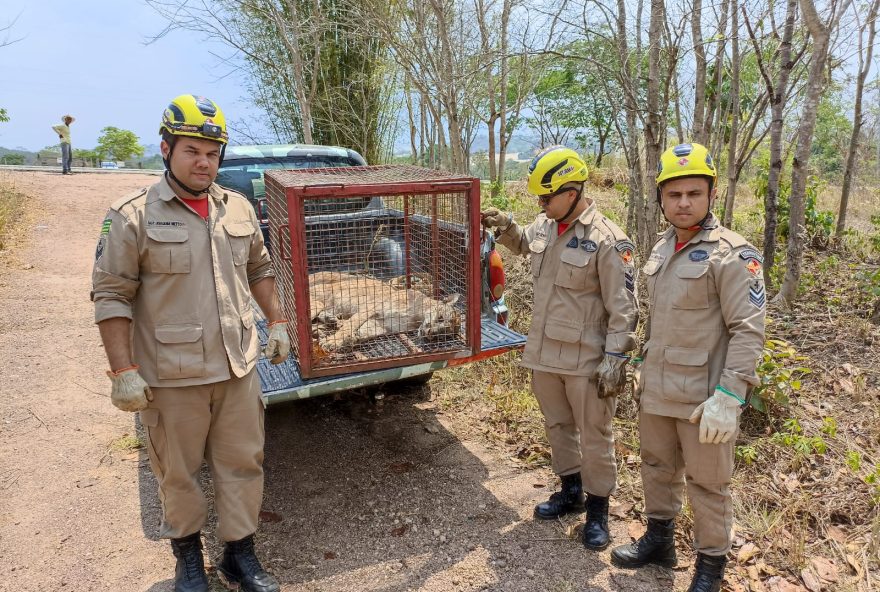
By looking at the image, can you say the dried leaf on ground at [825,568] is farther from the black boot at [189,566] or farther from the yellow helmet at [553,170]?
the black boot at [189,566]

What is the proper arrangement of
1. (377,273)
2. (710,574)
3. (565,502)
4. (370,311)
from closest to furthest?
(710,574) → (565,502) → (370,311) → (377,273)

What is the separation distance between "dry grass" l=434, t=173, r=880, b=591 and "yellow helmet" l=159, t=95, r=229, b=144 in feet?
8.31

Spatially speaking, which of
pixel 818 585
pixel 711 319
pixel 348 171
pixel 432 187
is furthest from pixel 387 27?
pixel 818 585

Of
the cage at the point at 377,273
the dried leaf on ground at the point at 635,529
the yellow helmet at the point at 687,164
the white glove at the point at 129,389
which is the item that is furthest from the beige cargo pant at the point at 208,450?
the yellow helmet at the point at 687,164

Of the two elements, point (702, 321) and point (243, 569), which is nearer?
point (702, 321)

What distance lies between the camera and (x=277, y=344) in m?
2.76

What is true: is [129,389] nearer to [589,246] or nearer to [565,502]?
[589,246]

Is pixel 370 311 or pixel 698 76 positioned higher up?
pixel 698 76

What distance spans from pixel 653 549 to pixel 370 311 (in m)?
1.83

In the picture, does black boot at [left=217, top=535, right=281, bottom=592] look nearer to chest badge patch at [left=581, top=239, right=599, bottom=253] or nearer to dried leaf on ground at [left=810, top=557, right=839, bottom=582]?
chest badge patch at [left=581, top=239, right=599, bottom=253]

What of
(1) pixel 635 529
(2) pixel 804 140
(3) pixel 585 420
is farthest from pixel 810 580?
(2) pixel 804 140

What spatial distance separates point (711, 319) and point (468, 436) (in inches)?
79.7

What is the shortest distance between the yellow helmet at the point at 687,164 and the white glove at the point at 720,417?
814 mm

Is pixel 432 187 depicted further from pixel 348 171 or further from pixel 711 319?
pixel 711 319
